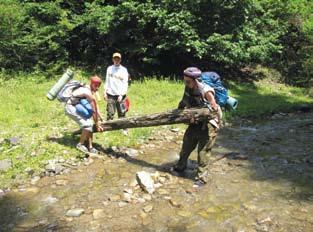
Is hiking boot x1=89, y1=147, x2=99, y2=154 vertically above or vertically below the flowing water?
above

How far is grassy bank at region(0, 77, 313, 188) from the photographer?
10.5 metres

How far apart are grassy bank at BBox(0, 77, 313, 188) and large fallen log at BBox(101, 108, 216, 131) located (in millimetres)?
990

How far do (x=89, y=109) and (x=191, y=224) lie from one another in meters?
4.06

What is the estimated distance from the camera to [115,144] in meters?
11.5

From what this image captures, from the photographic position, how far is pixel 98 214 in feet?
26.0

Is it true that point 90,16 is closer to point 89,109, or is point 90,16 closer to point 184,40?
point 184,40

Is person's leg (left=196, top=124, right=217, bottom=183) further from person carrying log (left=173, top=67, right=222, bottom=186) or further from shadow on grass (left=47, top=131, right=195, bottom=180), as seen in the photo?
shadow on grass (left=47, top=131, right=195, bottom=180)

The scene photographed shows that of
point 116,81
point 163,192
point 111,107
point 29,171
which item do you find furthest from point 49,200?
point 116,81

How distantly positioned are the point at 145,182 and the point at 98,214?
136cm

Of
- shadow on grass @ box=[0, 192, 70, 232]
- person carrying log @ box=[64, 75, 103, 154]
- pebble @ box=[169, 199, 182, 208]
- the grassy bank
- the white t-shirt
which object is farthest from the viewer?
the white t-shirt

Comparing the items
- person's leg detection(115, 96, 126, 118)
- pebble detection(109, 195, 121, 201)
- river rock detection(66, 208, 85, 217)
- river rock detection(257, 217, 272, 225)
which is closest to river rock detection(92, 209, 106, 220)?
river rock detection(66, 208, 85, 217)

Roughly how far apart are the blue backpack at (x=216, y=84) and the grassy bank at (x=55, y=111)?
10.1 ft

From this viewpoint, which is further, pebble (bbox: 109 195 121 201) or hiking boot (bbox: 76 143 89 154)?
hiking boot (bbox: 76 143 89 154)

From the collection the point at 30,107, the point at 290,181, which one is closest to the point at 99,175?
the point at 290,181
